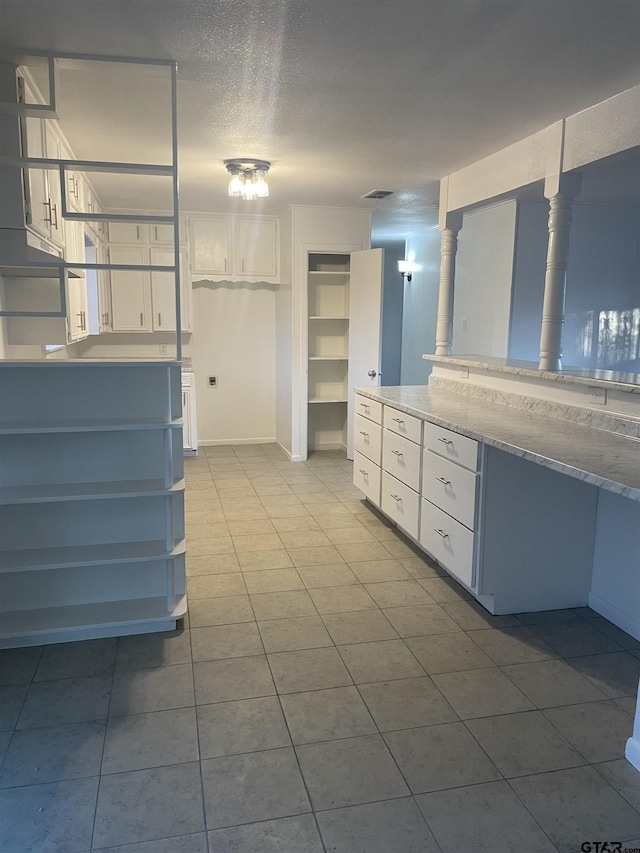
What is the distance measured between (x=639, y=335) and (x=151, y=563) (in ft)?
→ 16.5

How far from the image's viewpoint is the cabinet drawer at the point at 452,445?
2980 mm

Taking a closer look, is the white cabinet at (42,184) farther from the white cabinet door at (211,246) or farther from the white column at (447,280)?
the white cabinet door at (211,246)

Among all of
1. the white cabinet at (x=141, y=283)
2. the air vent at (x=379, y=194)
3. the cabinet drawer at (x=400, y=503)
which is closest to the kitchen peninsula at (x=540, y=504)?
the cabinet drawer at (x=400, y=503)

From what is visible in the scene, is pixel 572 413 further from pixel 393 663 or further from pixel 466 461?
pixel 393 663

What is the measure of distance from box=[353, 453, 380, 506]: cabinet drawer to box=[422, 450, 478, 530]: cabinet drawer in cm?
80

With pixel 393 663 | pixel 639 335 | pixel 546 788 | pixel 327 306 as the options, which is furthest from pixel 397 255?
pixel 546 788

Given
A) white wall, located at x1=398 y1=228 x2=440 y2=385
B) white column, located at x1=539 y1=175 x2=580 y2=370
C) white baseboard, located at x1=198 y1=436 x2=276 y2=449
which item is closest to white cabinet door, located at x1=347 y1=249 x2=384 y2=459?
white baseboard, located at x1=198 y1=436 x2=276 y2=449

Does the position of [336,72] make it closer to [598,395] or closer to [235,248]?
[598,395]

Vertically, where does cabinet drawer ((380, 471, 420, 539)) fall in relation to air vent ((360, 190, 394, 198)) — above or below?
below

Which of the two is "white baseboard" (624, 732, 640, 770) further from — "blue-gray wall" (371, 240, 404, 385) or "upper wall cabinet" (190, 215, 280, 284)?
"blue-gray wall" (371, 240, 404, 385)

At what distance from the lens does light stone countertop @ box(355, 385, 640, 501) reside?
7.09ft

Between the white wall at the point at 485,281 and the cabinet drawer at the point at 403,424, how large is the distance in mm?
1964

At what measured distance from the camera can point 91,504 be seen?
289 centimetres

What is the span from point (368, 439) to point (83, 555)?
2.22 metres
